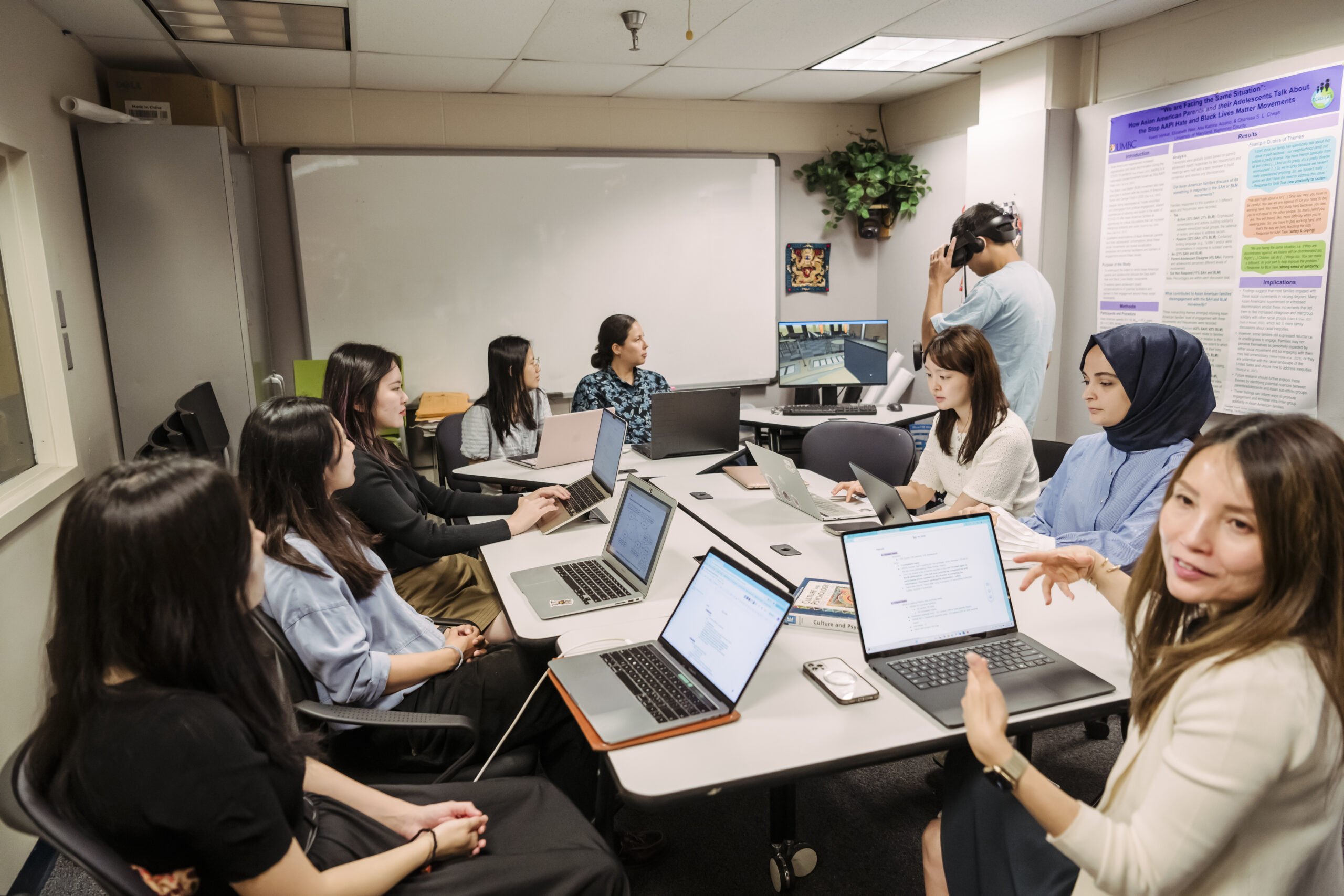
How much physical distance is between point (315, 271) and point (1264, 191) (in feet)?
14.5

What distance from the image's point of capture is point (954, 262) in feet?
11.5

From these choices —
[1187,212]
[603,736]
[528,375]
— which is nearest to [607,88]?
[528,375]

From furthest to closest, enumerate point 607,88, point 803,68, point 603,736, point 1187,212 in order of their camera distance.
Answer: point 607,88, point 803,68, point 1187,212, point 603,736

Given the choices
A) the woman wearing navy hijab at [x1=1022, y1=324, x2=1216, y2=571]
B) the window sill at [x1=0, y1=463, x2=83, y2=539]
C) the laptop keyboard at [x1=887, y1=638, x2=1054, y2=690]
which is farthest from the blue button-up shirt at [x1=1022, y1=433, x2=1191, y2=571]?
the window sill at [x1=0, y1=463, x2=83, y2=539]

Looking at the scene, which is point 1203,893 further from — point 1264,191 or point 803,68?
point 803,68

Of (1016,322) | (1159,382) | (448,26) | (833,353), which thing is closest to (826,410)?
(833,353)

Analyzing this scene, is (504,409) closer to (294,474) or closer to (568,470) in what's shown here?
(568,470)

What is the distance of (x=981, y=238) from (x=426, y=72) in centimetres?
278

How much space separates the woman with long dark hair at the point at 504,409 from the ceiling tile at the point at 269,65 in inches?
60.5

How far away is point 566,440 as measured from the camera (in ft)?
11.1

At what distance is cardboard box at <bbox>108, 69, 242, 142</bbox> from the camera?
11.8ft

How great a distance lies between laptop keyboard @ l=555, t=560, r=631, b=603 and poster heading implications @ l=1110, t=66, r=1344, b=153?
3102mm

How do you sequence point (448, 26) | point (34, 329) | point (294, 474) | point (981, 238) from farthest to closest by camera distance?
1. point (981, 238)
2. point (448, 26)
3. point (34, 329)
4. point (294, 474)

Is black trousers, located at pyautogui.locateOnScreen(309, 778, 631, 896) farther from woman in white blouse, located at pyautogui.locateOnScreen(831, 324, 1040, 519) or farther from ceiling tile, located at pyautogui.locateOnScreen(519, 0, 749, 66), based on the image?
ceiling tile, located at pyautogui.locateOnScreen(519, 0, 749, 66)
